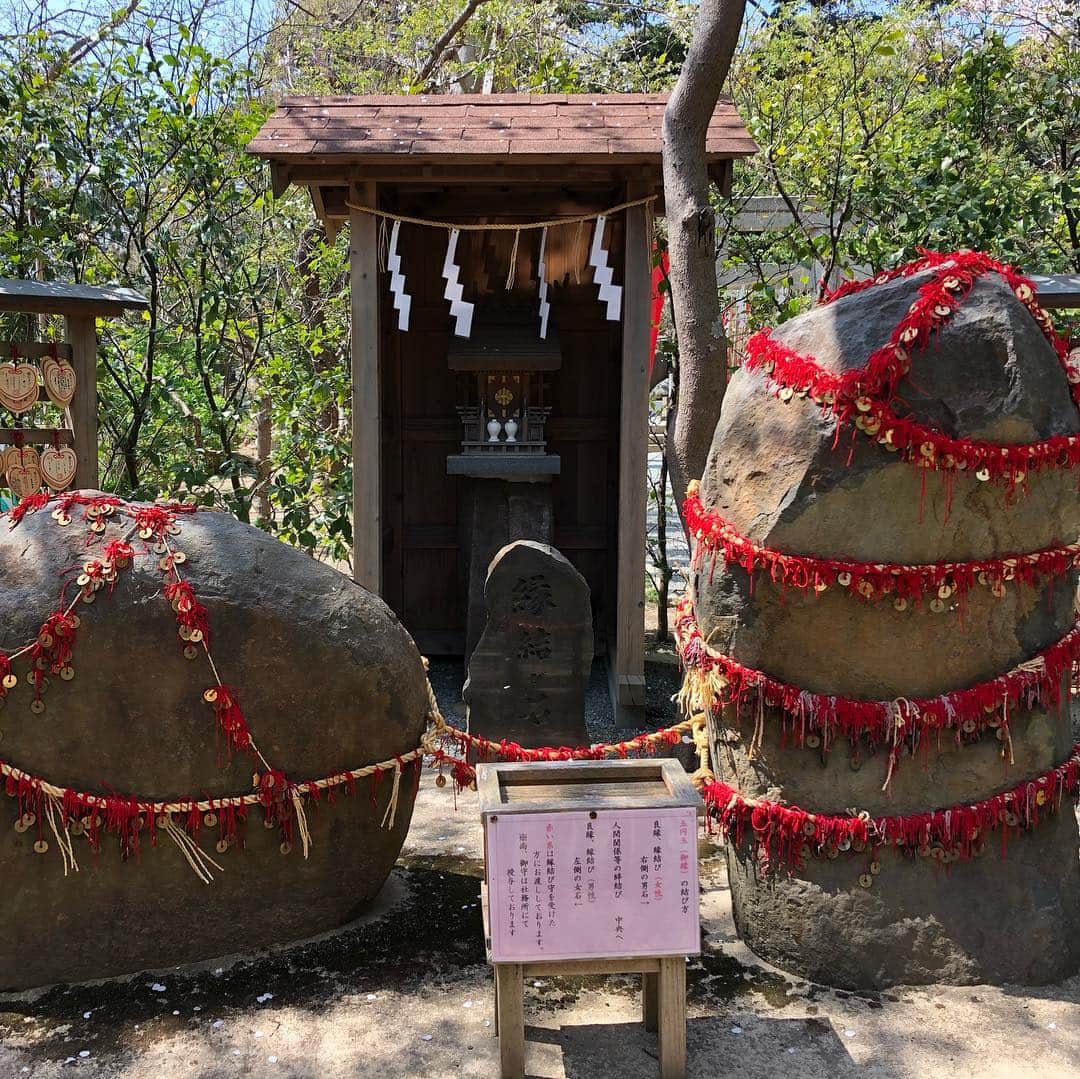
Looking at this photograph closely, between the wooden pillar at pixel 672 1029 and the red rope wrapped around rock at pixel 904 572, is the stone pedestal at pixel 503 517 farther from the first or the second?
the wooden pillar at pixel 672 1029

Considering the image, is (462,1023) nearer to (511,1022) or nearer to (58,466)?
(511,1022)

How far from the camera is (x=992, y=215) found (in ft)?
22.8

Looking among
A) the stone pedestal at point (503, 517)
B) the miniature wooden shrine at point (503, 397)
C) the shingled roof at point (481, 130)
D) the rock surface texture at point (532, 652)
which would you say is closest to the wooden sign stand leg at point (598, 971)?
the rock surface texture at point (532, 652)

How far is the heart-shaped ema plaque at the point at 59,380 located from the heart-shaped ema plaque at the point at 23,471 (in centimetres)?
27

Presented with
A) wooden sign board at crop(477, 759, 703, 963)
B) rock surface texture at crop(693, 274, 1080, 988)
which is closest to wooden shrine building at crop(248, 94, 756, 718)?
rock surface texture at crop(693, 274, 1080, 988)

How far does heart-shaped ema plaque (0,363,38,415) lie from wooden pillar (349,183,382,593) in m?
1.89

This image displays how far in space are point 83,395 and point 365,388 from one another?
5.61 ft

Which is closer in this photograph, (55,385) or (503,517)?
(55,385)

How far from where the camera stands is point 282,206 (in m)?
9.32

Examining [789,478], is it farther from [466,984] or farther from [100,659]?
[100,659]

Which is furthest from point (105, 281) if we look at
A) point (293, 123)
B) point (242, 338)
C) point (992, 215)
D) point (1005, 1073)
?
point (1005, 1073)

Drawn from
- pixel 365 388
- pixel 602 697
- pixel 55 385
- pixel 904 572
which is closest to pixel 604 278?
pixel 365 388

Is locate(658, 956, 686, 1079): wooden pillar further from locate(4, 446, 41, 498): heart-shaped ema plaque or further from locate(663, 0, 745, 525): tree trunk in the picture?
locate(4, 446, 41, 498): heart-shaped ema plaque

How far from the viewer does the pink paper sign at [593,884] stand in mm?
3023
